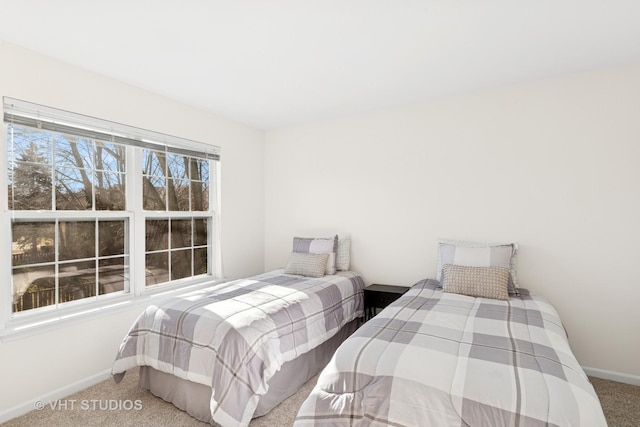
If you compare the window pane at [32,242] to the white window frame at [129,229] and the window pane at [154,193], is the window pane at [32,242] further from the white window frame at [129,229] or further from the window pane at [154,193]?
the window pane at [154,193]

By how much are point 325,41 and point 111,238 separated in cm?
238

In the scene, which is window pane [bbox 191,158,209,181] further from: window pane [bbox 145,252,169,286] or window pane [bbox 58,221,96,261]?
window pane [bbox 58,221,96,261]

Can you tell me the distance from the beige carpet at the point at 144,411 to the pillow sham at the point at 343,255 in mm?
1362

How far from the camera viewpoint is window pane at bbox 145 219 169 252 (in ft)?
9.84

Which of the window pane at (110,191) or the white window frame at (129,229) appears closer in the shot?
the white window frame at (129,229)

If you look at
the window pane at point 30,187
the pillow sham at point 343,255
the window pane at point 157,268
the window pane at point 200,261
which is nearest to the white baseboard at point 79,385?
the window pane at point 157,268

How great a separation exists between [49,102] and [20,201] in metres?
0.73

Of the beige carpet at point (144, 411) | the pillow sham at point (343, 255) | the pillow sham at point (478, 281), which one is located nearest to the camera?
the beige carpet at point (144, 411)

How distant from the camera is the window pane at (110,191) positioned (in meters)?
2.66

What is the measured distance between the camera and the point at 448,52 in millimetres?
2266

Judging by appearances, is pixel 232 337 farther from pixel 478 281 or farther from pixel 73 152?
pixel 73 152

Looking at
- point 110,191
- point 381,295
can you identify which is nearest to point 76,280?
point 110,191

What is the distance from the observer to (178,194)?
130 inches

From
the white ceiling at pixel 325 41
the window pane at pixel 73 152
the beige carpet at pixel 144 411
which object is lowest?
the beige carpet at pixel 144 411
